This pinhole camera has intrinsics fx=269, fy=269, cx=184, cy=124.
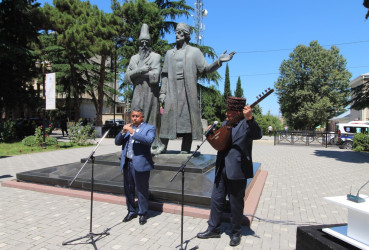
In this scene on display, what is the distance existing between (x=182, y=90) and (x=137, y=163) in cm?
309

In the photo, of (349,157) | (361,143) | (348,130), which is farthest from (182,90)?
(348,130)

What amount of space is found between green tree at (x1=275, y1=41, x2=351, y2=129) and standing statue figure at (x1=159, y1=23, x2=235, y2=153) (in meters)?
30.2

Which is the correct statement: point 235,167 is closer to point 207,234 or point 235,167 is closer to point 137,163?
point 207,234

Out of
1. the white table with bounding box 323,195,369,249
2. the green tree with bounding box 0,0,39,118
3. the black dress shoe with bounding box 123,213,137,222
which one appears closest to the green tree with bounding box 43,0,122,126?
the green tree with bounding box 0,0,39,118

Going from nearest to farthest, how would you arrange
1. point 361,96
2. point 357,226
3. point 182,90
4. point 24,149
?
point 357,226
point 182,90
point 361,96
point 24,149

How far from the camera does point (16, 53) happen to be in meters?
17.2

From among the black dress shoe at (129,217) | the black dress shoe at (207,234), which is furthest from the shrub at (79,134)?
the black dress shoe at (207,234)

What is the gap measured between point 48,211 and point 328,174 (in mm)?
8005

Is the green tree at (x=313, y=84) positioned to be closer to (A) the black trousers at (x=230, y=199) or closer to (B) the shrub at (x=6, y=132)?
(B) the shrub at (x=6, y=132)

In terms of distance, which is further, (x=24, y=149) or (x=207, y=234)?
(x=24, y=149)

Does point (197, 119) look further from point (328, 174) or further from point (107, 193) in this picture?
point (328, 174)

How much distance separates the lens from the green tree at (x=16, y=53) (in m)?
17.4

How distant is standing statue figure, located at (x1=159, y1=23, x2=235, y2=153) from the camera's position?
253 inches

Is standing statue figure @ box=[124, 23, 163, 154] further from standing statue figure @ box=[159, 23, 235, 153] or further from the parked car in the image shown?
the parked car
